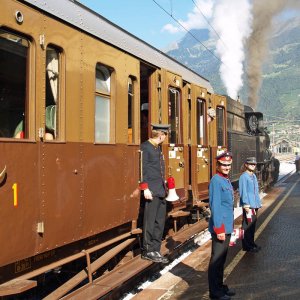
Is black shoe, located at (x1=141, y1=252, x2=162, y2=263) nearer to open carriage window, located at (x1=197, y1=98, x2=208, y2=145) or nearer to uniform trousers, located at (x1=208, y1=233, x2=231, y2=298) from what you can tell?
uniform trousers, located at (x1=208, y1=233, x2=231, y2=298)

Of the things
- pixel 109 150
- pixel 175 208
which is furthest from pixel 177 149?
pixel 109 150

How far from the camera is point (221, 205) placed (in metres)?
5.48

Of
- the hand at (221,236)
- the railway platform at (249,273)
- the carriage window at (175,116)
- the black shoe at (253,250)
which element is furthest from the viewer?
the black shoe at (253,250)

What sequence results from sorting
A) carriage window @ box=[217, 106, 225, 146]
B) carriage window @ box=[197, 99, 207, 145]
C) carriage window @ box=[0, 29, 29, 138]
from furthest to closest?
carriage window @ box=[217, 106, 225, 146], carriage window @ box=[197, 99, 207, 145], carriage window @ box=[0, 29, 29, 138]

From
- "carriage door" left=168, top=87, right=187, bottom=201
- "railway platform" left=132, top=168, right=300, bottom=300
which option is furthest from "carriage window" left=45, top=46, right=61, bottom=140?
"carriage door" left=168, top=87, right=187, bottom=201

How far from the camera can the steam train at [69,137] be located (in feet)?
13.2

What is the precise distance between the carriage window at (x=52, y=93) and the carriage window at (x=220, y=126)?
7315 mm

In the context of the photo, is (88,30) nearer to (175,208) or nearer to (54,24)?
(54,24)

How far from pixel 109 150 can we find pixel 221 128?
660 cm

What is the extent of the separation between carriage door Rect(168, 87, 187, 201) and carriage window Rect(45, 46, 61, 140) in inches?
138

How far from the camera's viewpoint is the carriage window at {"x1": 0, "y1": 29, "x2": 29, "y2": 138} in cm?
399

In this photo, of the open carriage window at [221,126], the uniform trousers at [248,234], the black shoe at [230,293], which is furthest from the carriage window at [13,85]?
the open carriage window at [221,126]

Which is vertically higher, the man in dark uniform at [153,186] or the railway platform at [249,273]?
the man in dark uniform at [153,186]

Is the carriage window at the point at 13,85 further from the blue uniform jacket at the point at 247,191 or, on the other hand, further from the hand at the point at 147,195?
the blue uniform jacket at the point at 247,191
